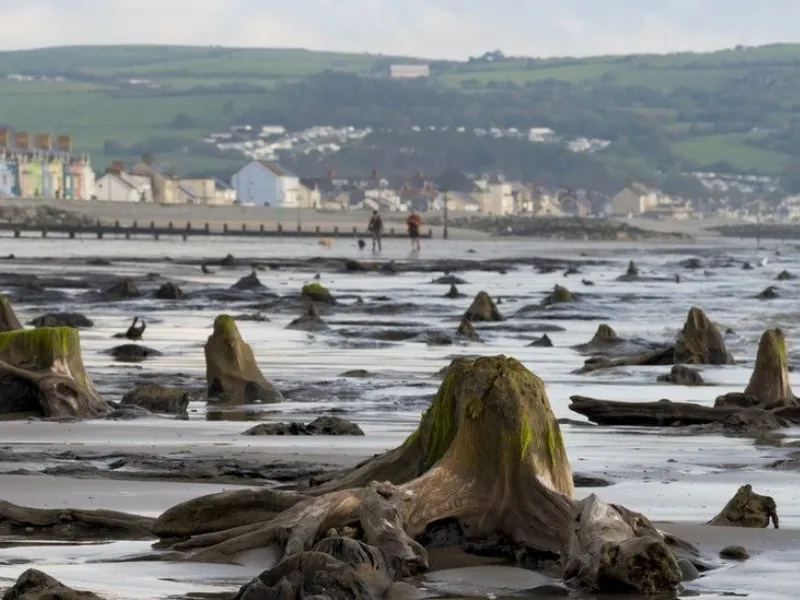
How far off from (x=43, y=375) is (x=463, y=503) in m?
6.81

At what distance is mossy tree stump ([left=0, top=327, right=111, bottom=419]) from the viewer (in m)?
14.6

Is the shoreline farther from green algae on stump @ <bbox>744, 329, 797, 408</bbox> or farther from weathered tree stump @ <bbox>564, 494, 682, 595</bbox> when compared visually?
weathered tree stump @ <bbox>564, 494, 682, 595</bbox>

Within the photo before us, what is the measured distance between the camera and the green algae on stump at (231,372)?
669 inches

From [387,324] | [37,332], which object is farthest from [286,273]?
[37,332]

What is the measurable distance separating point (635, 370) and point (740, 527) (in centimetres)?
1155

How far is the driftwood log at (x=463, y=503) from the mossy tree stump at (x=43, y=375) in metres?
5.86

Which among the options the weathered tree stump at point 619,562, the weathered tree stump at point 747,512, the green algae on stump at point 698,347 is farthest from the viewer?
the green algae on stump at point 698,347

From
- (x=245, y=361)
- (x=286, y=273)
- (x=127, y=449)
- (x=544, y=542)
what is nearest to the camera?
(x=544, y=542)

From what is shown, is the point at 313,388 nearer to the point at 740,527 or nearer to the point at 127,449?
the point at 127,449

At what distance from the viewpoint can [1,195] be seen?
192 metres

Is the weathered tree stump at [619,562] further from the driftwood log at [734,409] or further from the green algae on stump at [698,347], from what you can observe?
the green algae on stump at [698,347]

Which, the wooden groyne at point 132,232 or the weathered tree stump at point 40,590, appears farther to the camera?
the wooden groyne at point 132,232

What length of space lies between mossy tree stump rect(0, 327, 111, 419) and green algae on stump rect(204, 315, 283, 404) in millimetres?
2285

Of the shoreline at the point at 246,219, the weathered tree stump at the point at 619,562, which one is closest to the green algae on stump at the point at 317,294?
the weathered tree stump at the point at 619,562
